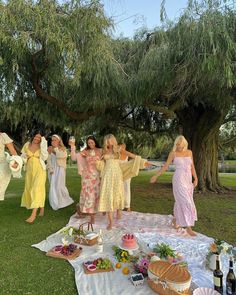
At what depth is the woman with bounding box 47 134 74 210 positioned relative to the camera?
627 centimetres

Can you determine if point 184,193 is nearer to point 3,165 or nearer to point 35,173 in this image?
point 35,173

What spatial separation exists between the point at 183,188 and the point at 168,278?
2.19 metres

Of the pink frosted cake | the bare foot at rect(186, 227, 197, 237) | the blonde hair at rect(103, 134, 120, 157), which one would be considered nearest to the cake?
the pink frosted cake

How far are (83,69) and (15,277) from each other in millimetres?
3251

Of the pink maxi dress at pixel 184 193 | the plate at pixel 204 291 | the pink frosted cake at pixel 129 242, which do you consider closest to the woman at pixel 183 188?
the pink maxi dress at pixel 184 193

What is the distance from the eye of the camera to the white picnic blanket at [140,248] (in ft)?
9.46

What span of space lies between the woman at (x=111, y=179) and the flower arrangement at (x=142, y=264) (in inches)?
63.6

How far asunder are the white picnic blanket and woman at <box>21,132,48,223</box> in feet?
2.53

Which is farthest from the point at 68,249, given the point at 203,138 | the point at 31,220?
the point at 203,138

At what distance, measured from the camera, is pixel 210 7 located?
478 centimetres

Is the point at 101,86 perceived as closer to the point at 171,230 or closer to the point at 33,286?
the point at 171,230

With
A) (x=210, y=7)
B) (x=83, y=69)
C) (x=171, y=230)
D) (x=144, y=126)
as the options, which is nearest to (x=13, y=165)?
(x=83, y=69)

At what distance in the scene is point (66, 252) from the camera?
3709 mm

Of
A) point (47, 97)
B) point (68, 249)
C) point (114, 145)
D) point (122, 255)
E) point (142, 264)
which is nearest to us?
point (142, 264)
